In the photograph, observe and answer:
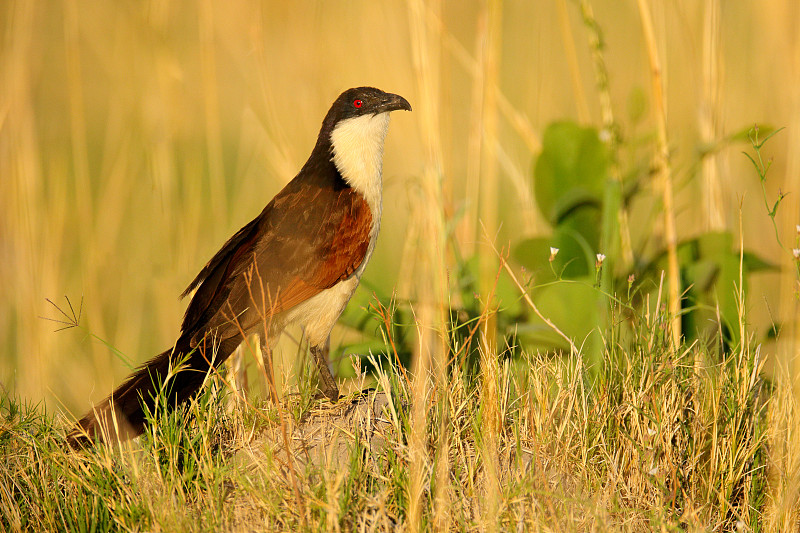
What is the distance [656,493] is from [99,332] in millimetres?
3197

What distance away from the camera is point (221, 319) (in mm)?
2746

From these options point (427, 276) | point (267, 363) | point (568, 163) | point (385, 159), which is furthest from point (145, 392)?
point (385, 159)

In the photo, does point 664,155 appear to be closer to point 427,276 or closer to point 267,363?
point 427,276

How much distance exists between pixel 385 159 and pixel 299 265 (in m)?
3.35

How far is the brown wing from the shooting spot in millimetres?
2760

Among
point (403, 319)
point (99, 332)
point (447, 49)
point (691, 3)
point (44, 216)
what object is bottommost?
point (99, 332)

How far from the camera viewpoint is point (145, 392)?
2521 mm

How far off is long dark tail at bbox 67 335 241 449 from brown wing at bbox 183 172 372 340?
81 mm

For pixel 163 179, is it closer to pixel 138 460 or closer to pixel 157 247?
pixel 157 247

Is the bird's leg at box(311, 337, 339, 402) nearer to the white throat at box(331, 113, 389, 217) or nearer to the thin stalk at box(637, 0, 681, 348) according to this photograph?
the white throat at box(331, 113, 389, 217)

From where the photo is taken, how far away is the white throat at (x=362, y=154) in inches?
122

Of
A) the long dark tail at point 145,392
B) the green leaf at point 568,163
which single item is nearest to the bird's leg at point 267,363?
the long dark tail at point 145,392

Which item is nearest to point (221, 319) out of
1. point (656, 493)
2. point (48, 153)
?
point (656, 493)

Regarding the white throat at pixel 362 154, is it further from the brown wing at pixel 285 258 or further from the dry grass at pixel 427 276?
the dry grass at pixel 427 276
